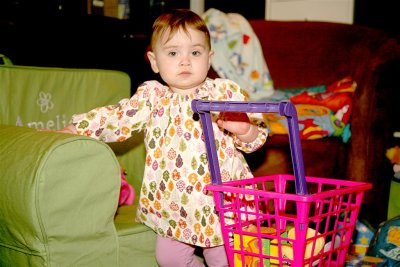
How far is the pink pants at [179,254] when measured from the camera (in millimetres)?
1381

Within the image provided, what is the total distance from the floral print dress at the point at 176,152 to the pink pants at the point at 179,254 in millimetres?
30

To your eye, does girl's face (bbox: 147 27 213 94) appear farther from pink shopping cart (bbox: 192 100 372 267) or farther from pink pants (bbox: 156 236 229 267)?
pink pants (bbox: 156 236 229 267)

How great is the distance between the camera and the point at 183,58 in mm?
1383

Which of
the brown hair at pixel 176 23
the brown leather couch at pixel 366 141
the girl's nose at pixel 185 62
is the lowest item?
the brown leather couch at pixel 366 141

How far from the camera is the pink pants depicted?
1.38 meters

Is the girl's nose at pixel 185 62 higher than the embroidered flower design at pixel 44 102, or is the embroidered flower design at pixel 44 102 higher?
the girl's nose at pixel 185 62

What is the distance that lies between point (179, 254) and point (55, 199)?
44 cm

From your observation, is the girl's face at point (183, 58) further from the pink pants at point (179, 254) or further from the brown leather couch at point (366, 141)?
the brown leather couch at point (366, 141)

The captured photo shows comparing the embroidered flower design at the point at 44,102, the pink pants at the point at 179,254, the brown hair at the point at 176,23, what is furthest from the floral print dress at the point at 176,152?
the embroidered flower design at the point at 44,102

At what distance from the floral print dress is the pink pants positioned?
30mm

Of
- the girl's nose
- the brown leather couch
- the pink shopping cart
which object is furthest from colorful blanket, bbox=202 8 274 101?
the pink shopping cart

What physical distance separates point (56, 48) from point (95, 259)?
158 cm

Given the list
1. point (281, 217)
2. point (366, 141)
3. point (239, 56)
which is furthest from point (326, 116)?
point (281, 217)

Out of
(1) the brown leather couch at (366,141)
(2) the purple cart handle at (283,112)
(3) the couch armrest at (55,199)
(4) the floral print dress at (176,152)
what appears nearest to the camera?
(2) the purple cart handle at (283,112)
